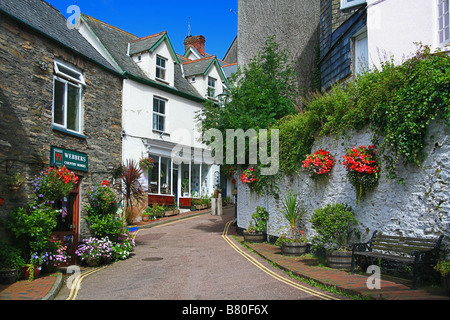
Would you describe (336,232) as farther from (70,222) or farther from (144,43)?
(144,43)

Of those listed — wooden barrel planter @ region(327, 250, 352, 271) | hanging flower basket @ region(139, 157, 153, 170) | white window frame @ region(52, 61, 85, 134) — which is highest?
white window frame @ region(52, 61, 85, 134)

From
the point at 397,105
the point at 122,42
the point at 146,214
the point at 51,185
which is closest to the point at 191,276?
the point at 51,185

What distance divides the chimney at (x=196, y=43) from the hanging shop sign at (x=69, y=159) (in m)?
24.2

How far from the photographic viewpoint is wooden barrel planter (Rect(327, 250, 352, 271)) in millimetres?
8648

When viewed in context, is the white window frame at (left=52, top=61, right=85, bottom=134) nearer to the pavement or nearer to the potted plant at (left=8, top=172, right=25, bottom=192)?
the potted plant at (left=8, top=172, right=25, bottom=192)

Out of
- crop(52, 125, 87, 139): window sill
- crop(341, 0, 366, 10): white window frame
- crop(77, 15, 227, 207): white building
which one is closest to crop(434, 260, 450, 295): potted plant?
crop(52, 125, 87, 139): window sill

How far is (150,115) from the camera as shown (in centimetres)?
2138

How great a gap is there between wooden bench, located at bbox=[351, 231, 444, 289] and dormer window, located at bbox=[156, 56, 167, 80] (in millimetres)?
17216

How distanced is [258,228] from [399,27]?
8035mm

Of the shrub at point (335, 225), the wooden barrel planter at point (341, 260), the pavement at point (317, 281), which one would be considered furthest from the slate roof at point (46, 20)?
the wooden barrel planter at point (341, 260)

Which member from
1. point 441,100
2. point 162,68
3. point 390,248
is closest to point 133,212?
point 162,68

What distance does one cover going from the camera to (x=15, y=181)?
9742 mm
